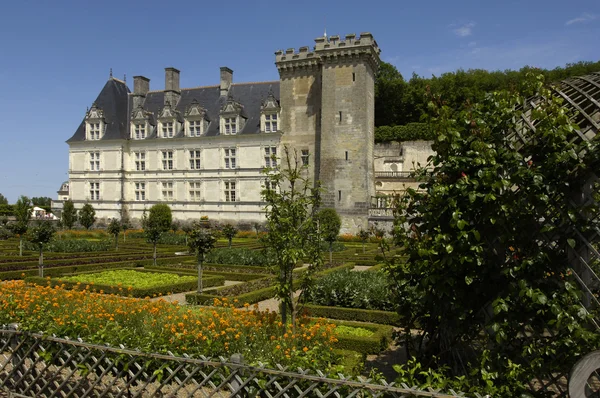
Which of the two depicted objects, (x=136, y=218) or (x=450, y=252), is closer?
(x=450, y=252)

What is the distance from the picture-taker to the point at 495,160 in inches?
171

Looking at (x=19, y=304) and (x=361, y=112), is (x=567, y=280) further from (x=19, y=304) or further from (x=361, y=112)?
(x=361, y=112)

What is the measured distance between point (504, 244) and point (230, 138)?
113 ft

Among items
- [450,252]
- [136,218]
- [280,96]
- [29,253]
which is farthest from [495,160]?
[136,218]

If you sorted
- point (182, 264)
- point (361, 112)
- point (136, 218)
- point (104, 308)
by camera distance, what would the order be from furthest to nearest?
1. point (136, 218)
2. point (361, 112)
3. point (182, 264)
4. point (104, 308)

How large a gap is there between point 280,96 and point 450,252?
110ft

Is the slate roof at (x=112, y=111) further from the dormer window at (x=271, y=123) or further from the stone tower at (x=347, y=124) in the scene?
the stone tower at (x=347, y=124)

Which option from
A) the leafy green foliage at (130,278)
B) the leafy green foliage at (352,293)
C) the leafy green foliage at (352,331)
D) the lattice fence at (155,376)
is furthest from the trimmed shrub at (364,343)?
the leafy green foliage at (130,278)

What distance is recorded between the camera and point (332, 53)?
33.2 m

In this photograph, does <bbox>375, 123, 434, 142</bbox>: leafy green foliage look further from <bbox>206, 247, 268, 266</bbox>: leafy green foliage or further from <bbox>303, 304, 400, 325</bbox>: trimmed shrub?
<bbox>303, 304, 400, 325</bbox>: trimmed shrub

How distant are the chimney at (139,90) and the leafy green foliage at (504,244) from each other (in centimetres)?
4101

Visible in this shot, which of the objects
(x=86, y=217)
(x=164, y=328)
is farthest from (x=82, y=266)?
(x=86, y=217)

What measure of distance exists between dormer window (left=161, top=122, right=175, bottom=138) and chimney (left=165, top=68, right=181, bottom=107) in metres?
1.82

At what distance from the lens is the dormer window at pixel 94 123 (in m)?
41.3
